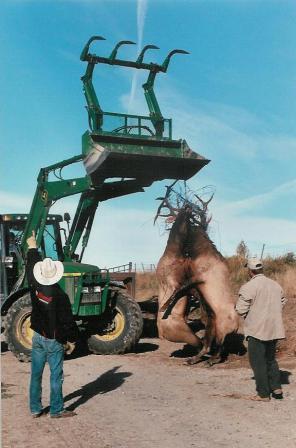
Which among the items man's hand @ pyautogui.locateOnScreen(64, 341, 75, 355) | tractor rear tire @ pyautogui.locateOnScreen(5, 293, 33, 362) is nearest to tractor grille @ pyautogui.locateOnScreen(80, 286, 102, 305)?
man's hand @ pyautogui.locateOnScreen(64, 341, 75, 355)

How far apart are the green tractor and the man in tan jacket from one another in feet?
14.7

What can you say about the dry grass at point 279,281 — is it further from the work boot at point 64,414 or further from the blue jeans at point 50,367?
the blue jeans at point 50,367

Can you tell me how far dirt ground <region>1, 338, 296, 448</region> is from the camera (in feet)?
20.3

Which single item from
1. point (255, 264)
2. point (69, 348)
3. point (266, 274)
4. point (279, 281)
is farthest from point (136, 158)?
point (266, 274)

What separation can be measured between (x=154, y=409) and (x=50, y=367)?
57.6 inches

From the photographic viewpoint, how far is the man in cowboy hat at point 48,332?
23.3 feet

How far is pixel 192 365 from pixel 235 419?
409cm

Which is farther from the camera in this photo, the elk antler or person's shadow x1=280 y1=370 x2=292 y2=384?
the elk antler

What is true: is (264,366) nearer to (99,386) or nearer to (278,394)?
(278,394)

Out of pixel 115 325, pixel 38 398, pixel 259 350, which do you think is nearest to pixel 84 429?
pixel 38 398

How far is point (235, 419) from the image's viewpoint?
6973mm

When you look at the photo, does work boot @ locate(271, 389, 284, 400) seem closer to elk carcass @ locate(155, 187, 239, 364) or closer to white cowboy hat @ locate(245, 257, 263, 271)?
white cowboy hat @ locate(245, 257, 263, 271)

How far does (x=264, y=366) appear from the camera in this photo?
795 centimetres

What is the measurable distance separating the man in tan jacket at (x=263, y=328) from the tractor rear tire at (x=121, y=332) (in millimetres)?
4577
